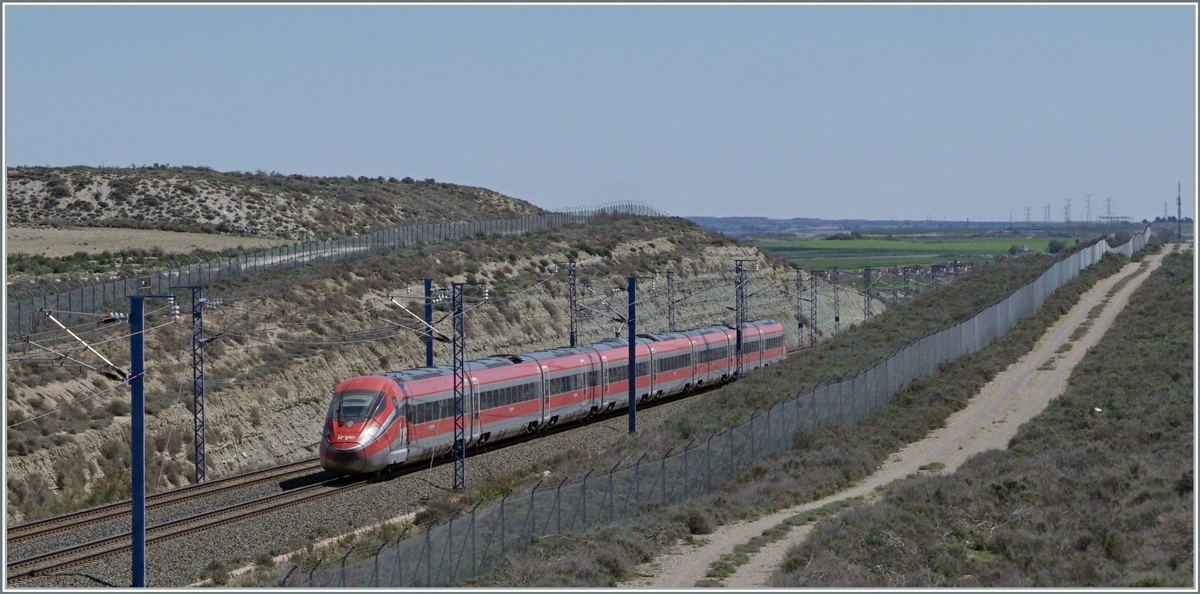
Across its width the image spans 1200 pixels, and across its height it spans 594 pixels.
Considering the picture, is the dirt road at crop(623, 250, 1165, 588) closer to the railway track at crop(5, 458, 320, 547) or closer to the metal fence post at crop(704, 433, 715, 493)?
the metal fence post at crop(704, 433, 715, 493)

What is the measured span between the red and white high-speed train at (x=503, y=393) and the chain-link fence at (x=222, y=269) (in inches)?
347

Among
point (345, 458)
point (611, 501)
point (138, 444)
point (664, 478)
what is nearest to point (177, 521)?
point (138, 444)

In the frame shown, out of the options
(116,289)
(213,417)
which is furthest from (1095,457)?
(116,289)

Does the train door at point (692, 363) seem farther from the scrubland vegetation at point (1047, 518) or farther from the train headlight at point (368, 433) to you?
the train headlight at point (368, 433)

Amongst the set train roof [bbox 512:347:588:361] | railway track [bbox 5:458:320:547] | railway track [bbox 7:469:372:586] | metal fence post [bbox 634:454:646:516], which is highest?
train roof [bbox 512:347:588:361]

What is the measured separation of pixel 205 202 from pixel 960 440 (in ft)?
304

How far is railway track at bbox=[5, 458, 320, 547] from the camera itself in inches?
1200

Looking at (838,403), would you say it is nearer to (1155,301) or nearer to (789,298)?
(1155,301)

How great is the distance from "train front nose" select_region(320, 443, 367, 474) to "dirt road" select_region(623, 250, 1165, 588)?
12570 millimetres

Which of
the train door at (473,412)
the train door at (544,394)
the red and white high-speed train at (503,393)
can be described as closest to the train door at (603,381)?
the red and white high-speed train at (503,393)

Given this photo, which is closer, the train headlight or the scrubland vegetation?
the scrubland vegetation

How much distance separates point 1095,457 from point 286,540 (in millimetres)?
17682

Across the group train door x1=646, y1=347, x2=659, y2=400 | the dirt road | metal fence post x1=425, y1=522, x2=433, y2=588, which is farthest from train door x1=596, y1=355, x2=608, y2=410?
metal fence post x1=425, y1=522, x2=433, y2=588

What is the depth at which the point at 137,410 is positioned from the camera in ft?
84.2
